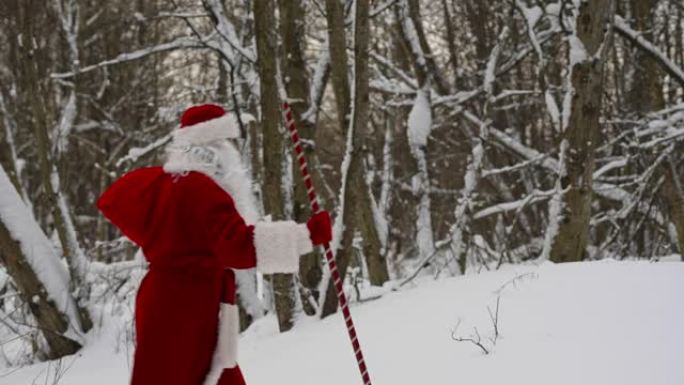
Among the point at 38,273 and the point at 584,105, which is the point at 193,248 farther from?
the point at 584,105

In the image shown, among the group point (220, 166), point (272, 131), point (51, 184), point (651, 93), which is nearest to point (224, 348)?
point (220, 166)

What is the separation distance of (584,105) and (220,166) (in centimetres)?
434

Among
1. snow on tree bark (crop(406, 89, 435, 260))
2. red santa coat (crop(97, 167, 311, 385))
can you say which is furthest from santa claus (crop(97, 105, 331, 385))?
snow on tree bark (crop(406, 89, 435, 260))

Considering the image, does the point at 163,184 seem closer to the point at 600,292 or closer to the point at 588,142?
the point at 600,292

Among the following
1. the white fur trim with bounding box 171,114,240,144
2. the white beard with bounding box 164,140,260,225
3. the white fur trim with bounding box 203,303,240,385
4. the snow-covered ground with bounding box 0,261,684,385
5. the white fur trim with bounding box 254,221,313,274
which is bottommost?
the snow-covered ground with bounding box 0,261,684,385

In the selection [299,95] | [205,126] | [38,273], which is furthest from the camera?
[299,95]

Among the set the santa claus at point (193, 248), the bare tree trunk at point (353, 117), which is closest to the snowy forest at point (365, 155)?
the bare tree trunk at point (353, 117)

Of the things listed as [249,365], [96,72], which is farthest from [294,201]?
[96,72]

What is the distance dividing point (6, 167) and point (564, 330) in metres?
7.32

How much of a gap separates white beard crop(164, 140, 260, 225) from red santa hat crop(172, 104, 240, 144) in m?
0.03

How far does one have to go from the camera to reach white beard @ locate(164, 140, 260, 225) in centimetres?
292

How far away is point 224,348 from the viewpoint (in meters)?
2.90

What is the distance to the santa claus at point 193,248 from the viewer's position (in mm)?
2818

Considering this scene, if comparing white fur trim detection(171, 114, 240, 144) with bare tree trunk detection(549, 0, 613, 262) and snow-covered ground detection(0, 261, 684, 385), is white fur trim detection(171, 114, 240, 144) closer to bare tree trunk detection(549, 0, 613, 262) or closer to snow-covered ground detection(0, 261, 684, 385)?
snow-covered ground detection(0, 261, 684, 385)
